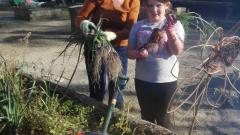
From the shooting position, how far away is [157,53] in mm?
3078

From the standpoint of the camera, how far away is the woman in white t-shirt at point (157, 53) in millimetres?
2973

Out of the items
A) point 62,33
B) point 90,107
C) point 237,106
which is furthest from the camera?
point 62,33

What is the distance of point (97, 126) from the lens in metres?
3.23

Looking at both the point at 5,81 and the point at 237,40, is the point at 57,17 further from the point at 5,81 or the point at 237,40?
the point at 237,40

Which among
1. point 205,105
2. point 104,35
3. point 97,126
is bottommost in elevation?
point 205,105

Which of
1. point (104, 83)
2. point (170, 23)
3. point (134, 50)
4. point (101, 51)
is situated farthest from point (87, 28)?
point (104, 83)

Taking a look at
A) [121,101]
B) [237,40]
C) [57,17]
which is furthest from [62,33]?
[237,40]

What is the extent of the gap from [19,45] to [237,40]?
686 cm

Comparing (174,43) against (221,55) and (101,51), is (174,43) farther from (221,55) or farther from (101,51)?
(221,55)

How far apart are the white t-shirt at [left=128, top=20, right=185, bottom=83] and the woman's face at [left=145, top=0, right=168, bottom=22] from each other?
0.15 feet

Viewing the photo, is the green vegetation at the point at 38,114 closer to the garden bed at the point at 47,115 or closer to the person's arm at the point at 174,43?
the garden bed at the point at 47,115

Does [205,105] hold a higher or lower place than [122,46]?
lower

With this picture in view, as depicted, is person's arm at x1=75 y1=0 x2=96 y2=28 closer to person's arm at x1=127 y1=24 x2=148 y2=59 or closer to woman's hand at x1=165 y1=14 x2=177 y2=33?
person's arm at x1=127 y1=24 x2=148 y2=59

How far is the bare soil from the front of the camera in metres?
4.46
